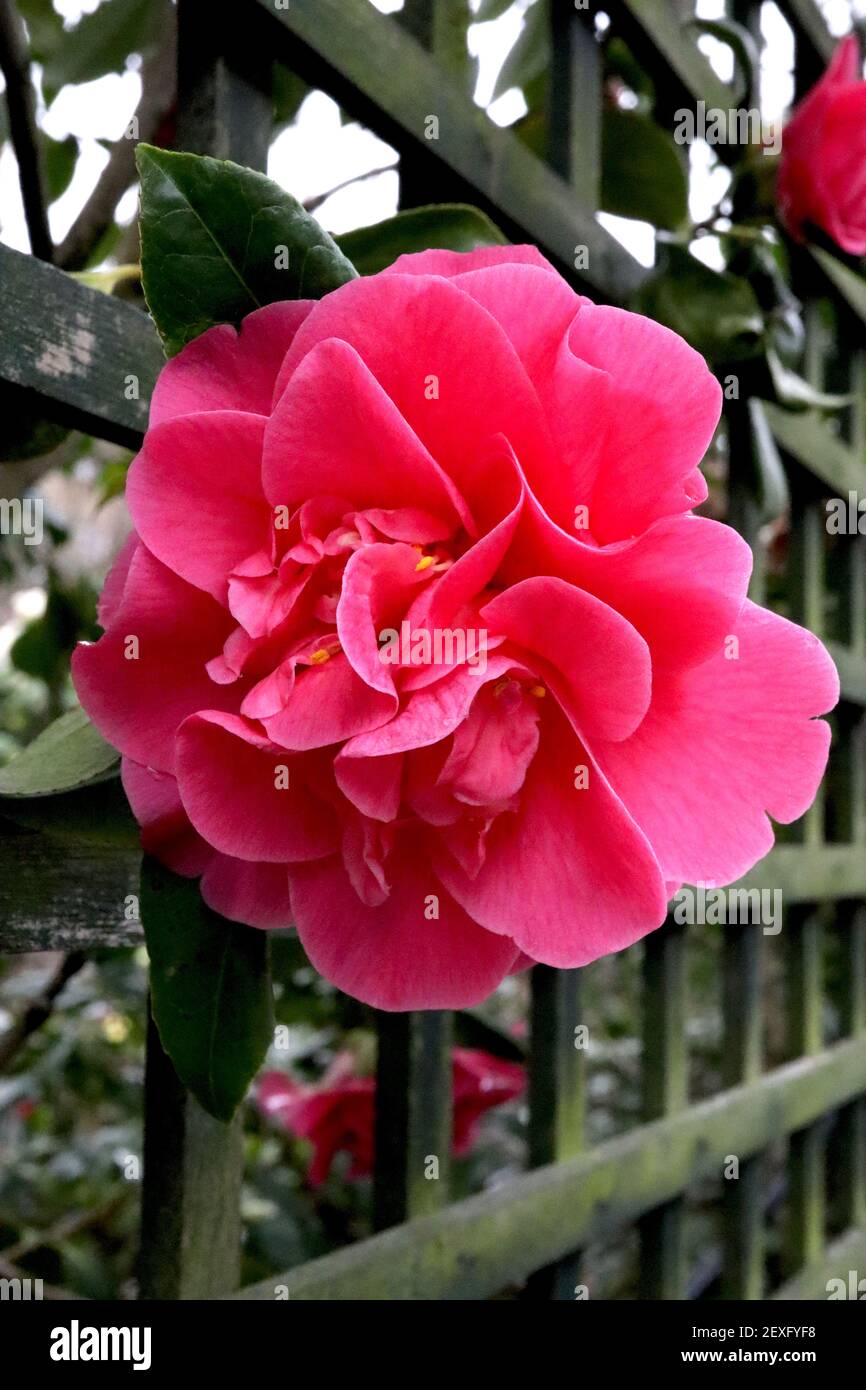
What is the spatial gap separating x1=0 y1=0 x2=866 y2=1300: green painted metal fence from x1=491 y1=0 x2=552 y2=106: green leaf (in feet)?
0.25

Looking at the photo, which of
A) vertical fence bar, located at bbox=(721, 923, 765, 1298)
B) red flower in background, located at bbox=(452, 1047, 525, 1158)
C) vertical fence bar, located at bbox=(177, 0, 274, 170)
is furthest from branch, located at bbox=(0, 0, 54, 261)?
vertical fence bar, located at bbox=(721, 923, 765, 1298)

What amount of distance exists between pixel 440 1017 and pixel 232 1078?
34cm

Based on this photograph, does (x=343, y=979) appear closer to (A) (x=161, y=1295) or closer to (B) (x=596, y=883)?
(B) (x=596, y=883)

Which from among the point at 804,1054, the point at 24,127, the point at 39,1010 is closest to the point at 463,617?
the point at 24,127

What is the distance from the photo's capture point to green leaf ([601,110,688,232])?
918 millimetres

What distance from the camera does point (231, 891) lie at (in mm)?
404

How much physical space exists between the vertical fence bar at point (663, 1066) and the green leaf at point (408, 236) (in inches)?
29.9

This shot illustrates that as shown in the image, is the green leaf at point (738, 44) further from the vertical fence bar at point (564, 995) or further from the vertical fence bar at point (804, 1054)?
the vertical fence bar at point (804, 1054)

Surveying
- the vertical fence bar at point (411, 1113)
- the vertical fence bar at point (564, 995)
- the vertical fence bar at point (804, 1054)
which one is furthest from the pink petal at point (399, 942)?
the vertical fence bar at point (804, 1054)

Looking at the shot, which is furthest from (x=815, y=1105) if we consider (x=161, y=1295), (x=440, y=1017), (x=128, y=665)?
(x=128, y=665)

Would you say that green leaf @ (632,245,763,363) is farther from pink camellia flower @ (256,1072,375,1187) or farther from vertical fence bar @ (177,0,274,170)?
pink camellia flower @ (256,1072,375,1187)

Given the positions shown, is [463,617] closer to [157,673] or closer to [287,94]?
[157,673]

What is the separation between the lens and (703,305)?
2.74ft

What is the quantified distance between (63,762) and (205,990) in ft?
0.33
